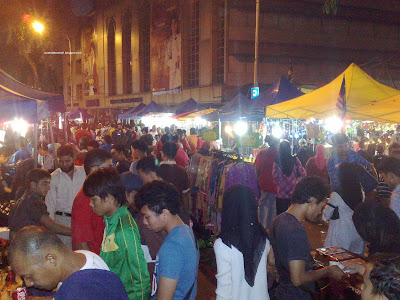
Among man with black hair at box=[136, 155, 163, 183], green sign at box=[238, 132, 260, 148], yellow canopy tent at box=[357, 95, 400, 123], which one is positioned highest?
yellow canopy tent at box=[357, 95, 400, 123]

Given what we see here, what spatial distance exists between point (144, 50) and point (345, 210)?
32948 millimetres

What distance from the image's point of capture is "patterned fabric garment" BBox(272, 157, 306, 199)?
668 cm

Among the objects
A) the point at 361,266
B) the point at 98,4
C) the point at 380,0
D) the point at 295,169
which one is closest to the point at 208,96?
the point at 380,0

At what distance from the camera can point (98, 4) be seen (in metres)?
41.5

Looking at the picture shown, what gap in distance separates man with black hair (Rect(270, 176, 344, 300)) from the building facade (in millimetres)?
14470

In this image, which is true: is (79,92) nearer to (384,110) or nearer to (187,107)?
(187,107)

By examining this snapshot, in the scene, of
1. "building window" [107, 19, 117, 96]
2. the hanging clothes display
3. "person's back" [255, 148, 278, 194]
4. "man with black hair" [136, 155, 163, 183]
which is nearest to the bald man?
"man with black hair" [136, 155, 163, 183]

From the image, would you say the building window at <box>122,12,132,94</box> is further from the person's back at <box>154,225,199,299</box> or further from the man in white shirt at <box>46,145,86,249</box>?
the person's back at <box>154,225,199,299</box>

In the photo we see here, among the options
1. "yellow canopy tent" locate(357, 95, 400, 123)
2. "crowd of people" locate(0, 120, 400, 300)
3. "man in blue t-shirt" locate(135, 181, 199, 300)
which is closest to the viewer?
"crowd of people" locate(0, 120, 400, 300)

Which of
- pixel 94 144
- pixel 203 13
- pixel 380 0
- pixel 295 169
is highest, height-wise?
pixel 380 0

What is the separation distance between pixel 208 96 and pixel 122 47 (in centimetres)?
1773

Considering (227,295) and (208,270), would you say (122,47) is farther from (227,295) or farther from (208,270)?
(227,295)

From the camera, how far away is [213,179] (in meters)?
6.94

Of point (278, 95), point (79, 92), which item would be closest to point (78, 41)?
point (79, 92)
